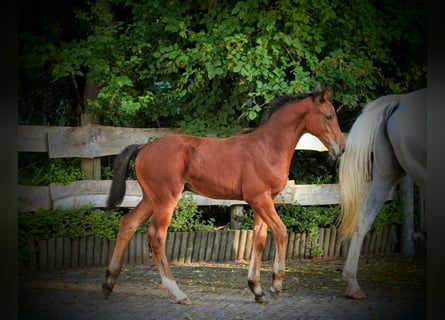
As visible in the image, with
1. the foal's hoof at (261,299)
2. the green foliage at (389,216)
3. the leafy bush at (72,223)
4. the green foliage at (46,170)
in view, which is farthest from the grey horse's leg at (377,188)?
the green foliage at (46,170)

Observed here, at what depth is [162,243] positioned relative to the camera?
436cm

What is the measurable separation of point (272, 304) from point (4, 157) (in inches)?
87.3

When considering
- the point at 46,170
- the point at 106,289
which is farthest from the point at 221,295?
the point at 46,170

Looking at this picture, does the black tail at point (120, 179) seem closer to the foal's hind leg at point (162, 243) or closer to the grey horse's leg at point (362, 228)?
the foal's hind leg at point (162, 243)

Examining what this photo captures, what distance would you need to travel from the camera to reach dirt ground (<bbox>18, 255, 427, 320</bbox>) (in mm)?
4285

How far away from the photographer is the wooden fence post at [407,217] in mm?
6203

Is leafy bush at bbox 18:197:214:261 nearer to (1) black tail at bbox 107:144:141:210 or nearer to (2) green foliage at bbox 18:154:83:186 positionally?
(2) green foliage at bbox 18:154:83:186

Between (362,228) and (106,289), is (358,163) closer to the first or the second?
(362,228)

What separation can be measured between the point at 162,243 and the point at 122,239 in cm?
38

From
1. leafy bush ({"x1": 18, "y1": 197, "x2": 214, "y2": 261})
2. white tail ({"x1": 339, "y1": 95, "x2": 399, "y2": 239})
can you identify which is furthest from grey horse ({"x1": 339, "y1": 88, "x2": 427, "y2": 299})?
leafy bush ({"x1": 18, "y1": 197, "x2": 214, "y2": 261})

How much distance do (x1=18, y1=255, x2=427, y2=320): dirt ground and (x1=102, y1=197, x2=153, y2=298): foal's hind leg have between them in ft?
0.48

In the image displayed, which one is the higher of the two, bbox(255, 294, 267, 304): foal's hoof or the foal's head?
the foal's head

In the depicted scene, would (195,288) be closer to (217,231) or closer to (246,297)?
(246,297)

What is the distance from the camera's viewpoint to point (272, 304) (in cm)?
445
